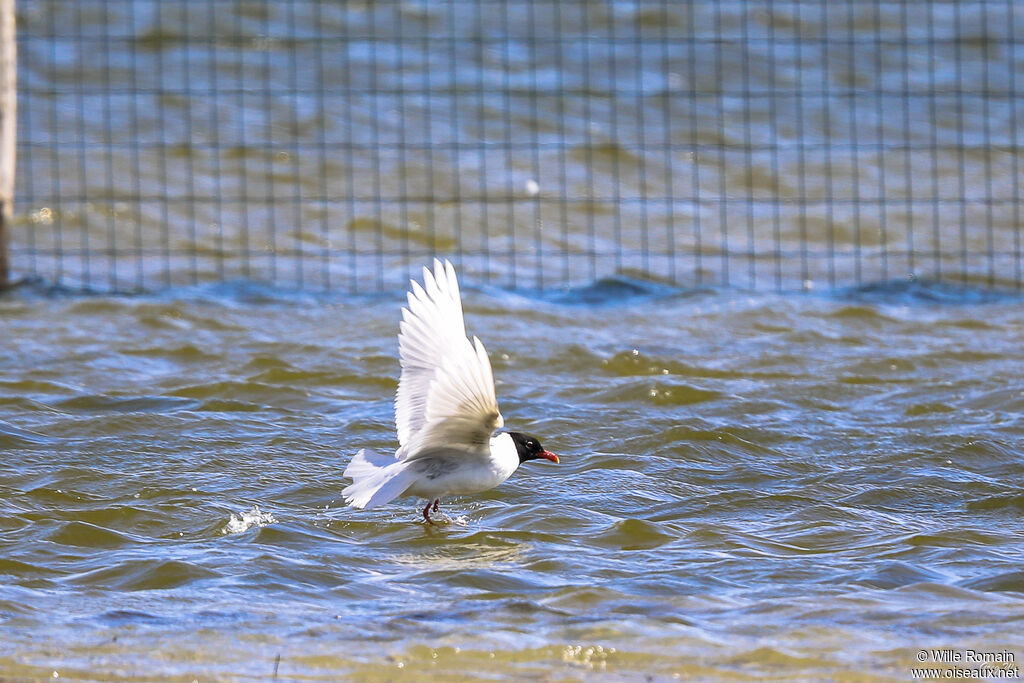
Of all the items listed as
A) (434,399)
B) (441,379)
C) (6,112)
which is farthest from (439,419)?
(6,112)

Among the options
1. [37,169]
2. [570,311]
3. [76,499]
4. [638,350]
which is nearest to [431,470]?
[76,499]

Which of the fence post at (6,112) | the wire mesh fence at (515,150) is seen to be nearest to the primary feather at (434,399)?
the wire mesh fence at (515,150)

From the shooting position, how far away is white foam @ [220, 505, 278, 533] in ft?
18.8

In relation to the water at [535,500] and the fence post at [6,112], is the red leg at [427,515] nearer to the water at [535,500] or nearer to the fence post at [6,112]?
the water at [535,500]

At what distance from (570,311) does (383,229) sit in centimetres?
347

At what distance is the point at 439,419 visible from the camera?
5.36m

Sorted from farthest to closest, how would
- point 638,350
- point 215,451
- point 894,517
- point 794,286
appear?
point 794,286, point 638,350, point 215,451, point 894,517

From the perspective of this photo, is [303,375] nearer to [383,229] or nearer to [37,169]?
[383,229]

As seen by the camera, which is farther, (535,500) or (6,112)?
(6,112)

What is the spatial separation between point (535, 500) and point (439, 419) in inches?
41.9

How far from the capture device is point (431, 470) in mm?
5785

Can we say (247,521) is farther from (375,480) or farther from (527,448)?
(527,448)

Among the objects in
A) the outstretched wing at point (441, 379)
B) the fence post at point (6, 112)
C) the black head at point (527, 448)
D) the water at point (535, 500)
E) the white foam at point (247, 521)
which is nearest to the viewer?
the water at point (535, 500)

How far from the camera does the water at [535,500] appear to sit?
4.52 m
